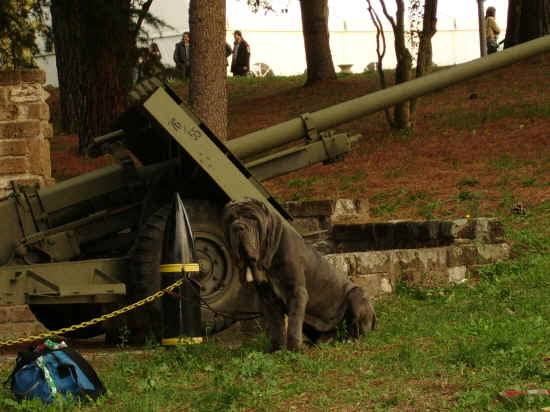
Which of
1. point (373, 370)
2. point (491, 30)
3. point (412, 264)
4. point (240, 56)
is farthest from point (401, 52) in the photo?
point (240, 56)

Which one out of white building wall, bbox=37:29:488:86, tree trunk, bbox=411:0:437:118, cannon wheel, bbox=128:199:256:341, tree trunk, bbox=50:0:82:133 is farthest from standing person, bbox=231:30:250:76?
cannon wheel, bbox=128:199:256:341

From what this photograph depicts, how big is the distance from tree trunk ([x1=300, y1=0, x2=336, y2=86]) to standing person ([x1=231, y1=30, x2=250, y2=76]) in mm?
5715

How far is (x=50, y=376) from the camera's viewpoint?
5484mm

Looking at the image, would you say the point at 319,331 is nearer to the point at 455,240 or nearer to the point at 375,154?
the point at 455,240

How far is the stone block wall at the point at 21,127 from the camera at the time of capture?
34.6 ft

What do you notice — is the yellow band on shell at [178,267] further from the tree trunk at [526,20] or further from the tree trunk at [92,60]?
the tree trunk at [526,20]

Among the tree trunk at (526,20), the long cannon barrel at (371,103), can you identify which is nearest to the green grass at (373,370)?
the long cannon barrel at (371,103)

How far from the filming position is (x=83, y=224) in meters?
8.43

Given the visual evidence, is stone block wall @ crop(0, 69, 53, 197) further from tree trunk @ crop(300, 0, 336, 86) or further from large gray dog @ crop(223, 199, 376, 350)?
tree trunk @ crop(300, 0, 336, 86)

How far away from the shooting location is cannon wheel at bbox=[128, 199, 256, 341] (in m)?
7.88

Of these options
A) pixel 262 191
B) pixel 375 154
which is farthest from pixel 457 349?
pixel 375 154

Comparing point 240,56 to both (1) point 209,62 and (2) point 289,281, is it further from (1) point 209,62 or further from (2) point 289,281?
(2) point 289,281

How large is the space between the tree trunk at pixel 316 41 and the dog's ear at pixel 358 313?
16584mm

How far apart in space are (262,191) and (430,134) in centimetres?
971
